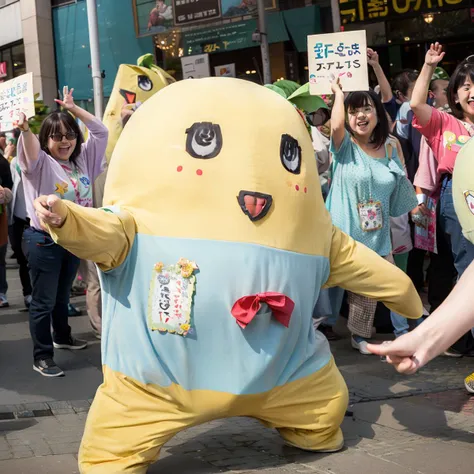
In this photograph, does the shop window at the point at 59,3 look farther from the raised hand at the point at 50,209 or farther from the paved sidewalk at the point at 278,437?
the raised hand at the point at 50,209

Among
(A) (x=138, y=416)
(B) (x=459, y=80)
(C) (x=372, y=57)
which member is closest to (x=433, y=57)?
(B) (x=459, y=80)

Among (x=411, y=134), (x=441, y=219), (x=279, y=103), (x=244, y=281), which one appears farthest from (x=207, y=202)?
(x=411, y=134)

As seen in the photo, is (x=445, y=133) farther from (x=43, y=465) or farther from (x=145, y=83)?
(x=145, y=83)

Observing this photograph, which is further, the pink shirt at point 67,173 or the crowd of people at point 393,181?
the pink shirt at point 67,173

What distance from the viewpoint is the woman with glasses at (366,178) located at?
19.1 ft

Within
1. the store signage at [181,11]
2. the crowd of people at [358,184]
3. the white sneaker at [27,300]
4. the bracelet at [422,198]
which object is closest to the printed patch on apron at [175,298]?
the crowd of people at [358,184]

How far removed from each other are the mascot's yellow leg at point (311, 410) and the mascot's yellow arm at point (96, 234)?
3.24 feet

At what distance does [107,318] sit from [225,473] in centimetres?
92

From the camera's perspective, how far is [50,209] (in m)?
3.40

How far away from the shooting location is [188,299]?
3.70 m

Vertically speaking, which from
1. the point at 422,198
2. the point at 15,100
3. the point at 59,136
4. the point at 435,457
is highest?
the point at 15,100

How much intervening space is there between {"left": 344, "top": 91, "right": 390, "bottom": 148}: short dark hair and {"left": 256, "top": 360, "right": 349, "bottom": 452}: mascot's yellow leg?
7.17ft

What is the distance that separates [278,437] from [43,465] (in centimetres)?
124

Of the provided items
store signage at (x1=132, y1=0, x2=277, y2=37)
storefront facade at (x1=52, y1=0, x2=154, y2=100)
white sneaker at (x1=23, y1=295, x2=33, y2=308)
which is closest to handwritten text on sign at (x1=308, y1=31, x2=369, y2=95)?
white sneaker at (x1=23, y1=295, x2=33, y2=308)
